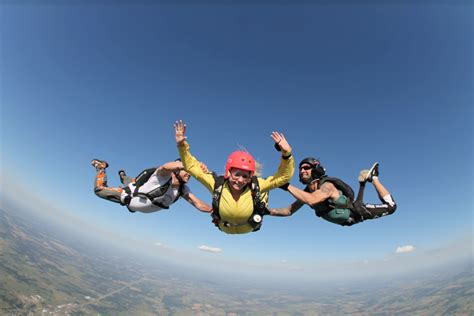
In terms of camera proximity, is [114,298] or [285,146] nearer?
[285,146]

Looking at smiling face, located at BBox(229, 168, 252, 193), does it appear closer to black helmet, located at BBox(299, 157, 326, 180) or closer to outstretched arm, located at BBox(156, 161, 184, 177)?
outstretched arm, located at BBox(156, 161, 184, 177)

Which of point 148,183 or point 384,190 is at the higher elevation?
point 384,190

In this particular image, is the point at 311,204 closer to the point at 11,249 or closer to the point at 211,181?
A: the point at 211,181

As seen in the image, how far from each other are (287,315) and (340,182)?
215m

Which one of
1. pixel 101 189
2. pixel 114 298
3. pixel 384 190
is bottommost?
pixel 114 298

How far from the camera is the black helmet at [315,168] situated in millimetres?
6426

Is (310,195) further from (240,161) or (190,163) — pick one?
(190,163)

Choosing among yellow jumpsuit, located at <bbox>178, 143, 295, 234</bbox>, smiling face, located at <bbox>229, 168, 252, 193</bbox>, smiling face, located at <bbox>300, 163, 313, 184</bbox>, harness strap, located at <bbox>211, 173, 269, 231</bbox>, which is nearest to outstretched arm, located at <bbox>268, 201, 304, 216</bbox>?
smiling face, located at <bbox>300, 163, 313, 184</bbox>

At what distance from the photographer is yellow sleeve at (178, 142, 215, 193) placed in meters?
4.85

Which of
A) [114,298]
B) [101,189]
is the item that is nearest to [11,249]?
[114,298]

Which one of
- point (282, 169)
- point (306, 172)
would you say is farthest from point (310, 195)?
point (282, 169)

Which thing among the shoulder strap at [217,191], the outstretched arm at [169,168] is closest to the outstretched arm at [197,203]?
the outstretched arm at [169,168]

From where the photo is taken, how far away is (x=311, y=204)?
5.62 meters

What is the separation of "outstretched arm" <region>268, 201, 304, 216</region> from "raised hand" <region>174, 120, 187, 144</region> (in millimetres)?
3068
